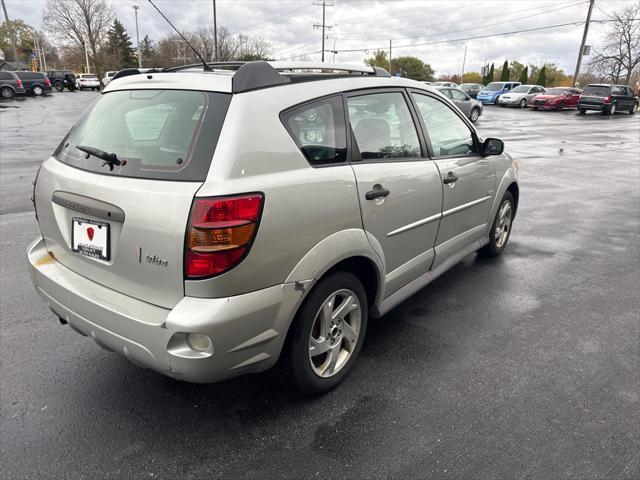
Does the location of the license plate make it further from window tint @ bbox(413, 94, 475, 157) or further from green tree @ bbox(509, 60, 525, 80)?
green tree @ bbox(509, 60, 525, 80)

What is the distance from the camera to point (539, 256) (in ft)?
16.7

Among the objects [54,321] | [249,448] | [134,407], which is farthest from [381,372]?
[54,321]

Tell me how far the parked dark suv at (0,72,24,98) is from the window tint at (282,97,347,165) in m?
35.3

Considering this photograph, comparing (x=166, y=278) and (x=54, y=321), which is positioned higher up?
(x=166, y=278)

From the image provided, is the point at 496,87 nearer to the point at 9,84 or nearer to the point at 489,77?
the point at 489,77

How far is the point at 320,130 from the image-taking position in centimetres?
250

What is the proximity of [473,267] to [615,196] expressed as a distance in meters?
5.05

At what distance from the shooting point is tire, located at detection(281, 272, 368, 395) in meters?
2.39

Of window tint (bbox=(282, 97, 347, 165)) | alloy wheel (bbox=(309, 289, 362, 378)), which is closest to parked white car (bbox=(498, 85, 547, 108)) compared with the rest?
window tint (bbox=(282, 97, 347, 165))

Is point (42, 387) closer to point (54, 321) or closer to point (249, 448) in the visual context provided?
point (54, 321)

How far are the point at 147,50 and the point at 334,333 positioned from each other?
92614 mm

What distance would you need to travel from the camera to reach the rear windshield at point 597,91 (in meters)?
30.7

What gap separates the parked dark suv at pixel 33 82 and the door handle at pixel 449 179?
38.8m

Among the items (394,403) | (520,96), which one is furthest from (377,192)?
(520,96)
